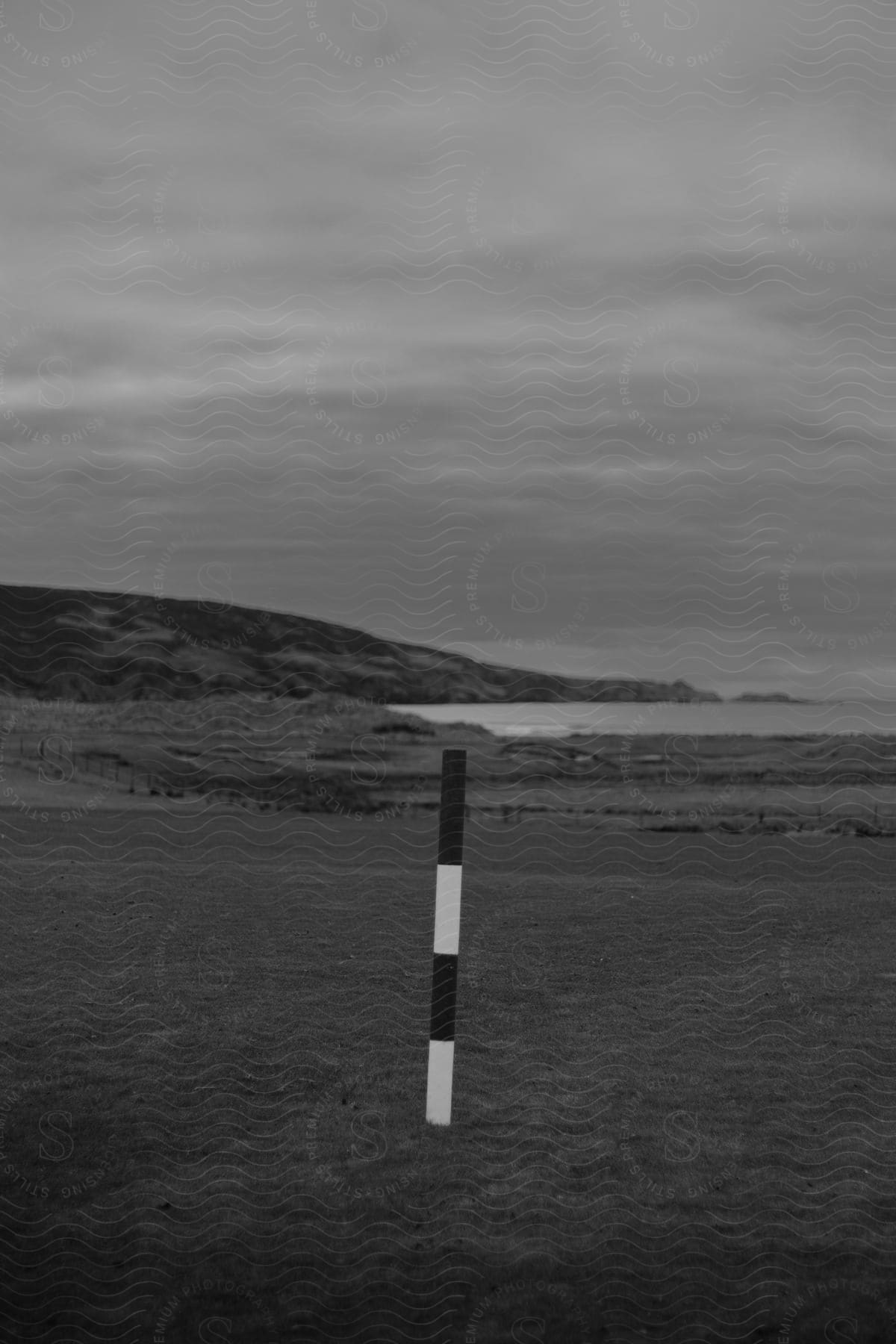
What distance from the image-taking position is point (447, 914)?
600 cm

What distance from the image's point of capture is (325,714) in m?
11.2

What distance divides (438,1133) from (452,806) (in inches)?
60.9

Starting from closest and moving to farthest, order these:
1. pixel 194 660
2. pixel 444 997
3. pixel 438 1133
Answer: pixel 444 997
pixel 438 1133
pixel 194 660

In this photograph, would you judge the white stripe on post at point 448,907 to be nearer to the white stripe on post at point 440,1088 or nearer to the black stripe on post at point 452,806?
the black stripe on post at point 452,806

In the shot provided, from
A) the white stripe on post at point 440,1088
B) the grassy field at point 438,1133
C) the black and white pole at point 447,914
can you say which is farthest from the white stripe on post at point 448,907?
the grassy field at point 438,1133

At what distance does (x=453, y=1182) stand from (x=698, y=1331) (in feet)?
4.52

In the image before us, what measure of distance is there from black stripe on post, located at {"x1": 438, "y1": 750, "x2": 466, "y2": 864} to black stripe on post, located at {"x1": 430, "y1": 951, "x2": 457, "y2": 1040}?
0.47m

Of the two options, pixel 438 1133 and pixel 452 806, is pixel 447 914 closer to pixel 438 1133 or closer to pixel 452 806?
pixel 452 806

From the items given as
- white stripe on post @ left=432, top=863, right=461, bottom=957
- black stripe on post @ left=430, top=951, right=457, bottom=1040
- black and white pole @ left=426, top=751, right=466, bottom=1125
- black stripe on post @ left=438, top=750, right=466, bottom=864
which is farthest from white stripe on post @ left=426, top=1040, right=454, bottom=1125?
black stripe on post @ left=438, top=750, right=466, bottom=864

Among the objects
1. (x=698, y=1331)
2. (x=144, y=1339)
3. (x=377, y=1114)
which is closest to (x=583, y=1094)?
(x=377, y=1114)

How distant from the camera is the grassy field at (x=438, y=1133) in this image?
4.60 metres

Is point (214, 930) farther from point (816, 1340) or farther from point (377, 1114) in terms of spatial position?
point (816, 1340)

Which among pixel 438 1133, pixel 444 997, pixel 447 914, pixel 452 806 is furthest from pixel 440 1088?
pixel 452 806

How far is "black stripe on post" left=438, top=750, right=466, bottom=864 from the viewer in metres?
5.95
